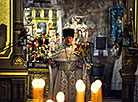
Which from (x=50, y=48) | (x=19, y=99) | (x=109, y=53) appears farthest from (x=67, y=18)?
(x=19, y=99)

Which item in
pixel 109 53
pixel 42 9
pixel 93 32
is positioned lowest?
pixel 109 53

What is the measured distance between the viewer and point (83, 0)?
49.9 ft

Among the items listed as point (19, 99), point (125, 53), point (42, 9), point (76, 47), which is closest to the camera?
point (19, 99)

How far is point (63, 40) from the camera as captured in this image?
9602 mm

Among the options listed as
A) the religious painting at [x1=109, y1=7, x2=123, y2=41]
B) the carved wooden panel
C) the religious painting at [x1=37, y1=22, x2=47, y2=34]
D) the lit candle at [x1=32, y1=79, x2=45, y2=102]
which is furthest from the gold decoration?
the religious painting at [x1=109, y1=7, x2=123, y2=41]

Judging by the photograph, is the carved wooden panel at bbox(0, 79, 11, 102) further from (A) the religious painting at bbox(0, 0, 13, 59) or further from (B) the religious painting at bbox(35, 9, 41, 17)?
(B) the religious painting at bbox(35, 9, 41, 17)

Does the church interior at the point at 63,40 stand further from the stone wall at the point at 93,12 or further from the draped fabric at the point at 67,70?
the draped fabric at the point at 67,70

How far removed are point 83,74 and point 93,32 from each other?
255 inches

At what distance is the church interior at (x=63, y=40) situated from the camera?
24.3 ft

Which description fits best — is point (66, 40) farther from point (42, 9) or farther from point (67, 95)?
point (42, 9)

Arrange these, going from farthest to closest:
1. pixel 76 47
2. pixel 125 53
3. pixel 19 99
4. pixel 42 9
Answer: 1. pixel 42 9
2. pixel 76 47
3. pixel 125 53
4. pixel 19 99

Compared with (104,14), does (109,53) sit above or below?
below

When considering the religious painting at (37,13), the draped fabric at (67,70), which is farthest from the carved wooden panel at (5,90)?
the religious painting at (37,13)

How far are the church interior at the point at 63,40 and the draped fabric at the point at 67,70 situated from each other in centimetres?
21
